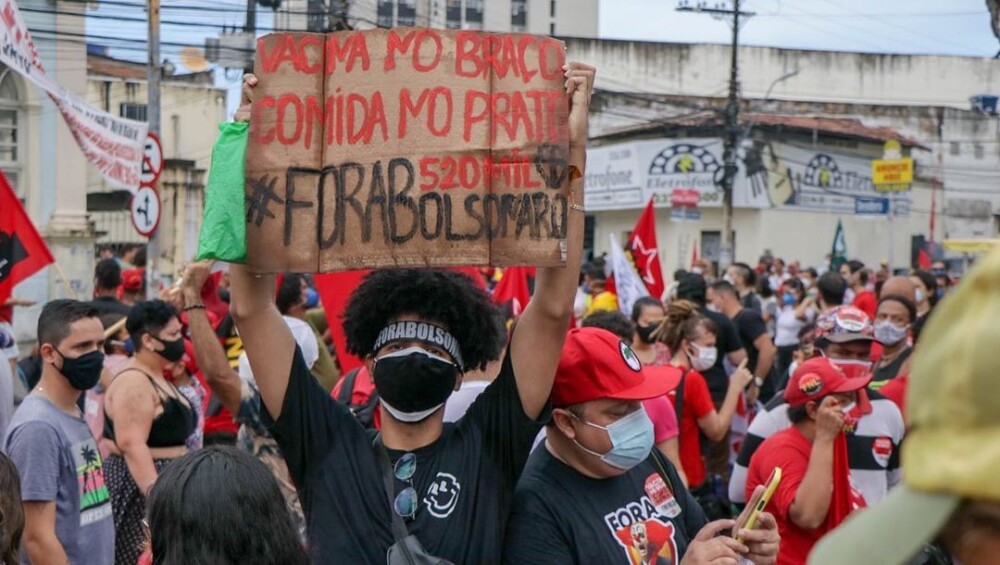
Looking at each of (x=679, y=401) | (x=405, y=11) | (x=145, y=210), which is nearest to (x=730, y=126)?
(x=405, y=11)

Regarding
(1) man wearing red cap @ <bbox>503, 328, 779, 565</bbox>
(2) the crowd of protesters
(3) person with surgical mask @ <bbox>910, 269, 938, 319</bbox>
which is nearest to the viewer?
(2) the crowd of protesters

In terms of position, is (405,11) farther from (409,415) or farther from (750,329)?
(409,415)

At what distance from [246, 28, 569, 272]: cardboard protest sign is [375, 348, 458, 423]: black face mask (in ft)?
0.89

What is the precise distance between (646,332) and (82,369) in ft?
13.3

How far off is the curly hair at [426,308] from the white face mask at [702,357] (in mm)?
4596

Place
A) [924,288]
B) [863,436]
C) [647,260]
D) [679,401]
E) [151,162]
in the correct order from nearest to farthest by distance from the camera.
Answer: [863,436] → [679,401] → [647,260] → [924,288] → [151,162]

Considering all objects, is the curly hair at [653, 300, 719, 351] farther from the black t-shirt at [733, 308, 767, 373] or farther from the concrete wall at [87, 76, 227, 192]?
the concrete wall at [87, 76, 227, 192]

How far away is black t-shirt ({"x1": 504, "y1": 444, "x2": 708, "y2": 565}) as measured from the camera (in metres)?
3.29

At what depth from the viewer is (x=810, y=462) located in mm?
4762

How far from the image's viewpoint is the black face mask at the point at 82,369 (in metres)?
→ 5.20

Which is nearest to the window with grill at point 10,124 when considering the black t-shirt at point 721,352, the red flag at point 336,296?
the black t-shirt at point 721,352

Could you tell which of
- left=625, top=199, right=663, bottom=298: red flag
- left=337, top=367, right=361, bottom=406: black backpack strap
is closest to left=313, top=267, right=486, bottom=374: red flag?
left=337, top=367, right=361, bottom=406: black backpack strap

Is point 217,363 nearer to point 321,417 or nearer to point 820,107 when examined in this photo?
point 321,417

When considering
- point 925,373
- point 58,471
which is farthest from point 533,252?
point 58,471
